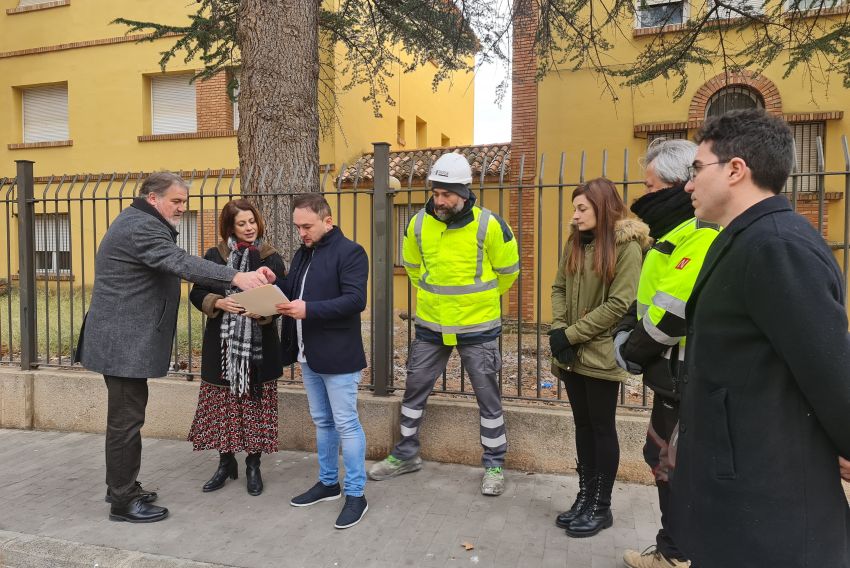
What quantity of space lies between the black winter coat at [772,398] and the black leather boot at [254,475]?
3.03 metres

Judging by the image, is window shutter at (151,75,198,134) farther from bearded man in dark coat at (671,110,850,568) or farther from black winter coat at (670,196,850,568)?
black winter coat at (670,196,850,568)

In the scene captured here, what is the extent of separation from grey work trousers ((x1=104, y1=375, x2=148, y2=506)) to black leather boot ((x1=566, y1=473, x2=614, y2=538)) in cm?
252

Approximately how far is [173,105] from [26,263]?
441 inches

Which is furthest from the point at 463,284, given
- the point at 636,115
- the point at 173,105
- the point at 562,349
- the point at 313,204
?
the point at 173,105

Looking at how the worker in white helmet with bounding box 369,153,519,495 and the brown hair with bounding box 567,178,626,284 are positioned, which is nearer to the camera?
the brown hair with bounding box 567,178,626,284

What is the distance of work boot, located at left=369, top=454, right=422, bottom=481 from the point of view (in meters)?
4.30

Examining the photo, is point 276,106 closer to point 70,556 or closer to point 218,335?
point 218,335

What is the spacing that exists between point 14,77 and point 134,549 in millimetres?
17578

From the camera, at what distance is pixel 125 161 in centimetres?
1573

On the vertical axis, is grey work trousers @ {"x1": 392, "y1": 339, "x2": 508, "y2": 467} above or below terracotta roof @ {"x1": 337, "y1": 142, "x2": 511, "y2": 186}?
below

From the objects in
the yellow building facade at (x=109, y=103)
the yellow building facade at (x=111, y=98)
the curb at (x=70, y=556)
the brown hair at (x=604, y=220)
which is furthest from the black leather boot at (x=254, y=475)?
the yellow building facade at (x=111, y=98)

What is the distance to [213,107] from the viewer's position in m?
15.0

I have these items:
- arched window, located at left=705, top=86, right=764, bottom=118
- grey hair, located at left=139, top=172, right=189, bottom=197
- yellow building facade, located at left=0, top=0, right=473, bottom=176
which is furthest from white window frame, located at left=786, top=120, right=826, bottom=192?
grey hair, located at left=139, top=172, right=189, bottom=197

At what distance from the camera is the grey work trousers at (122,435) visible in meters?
3.63
